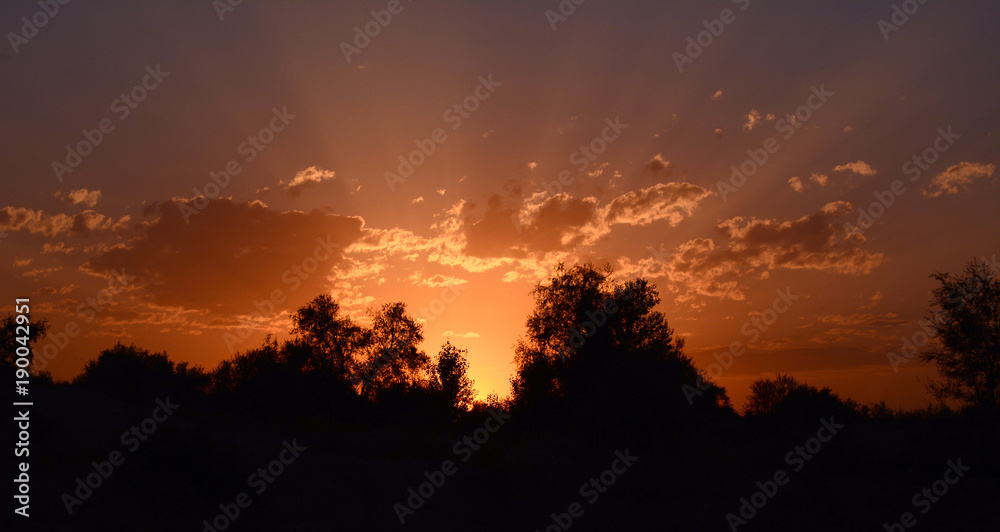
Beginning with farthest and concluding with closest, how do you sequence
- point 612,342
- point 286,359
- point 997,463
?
1. point 286,359
2. point 612,342
3. point 997,463

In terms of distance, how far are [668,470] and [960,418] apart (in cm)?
1200

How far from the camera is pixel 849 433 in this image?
76.2 feet

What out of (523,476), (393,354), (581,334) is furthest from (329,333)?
(523,476)

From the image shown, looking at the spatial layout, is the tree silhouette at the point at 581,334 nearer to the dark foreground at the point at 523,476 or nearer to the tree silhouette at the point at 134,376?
the dark foreground at the point at 523,476

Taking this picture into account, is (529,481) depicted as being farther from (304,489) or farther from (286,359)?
(286,359)

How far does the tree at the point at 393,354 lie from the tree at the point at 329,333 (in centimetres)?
132

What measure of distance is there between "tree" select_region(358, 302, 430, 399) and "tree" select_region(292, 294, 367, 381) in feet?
4.33

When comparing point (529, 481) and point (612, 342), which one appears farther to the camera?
point (612, 342)

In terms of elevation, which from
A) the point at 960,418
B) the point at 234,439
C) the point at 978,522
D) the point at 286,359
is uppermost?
the point at 286,359

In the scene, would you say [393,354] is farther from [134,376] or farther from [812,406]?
→ [812,406]

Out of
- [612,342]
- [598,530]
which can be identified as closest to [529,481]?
[598,530]

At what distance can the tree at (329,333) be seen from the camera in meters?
49.5

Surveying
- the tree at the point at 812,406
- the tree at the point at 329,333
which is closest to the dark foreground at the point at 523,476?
the tree at the point at 812,406

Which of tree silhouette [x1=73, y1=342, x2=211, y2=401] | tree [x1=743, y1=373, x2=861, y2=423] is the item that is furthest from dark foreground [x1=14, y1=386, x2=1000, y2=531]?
tree silhouette [x1=73, y1=342, x2=211, y2=401]
